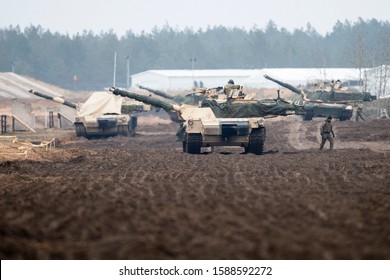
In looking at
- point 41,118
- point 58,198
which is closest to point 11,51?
point 41,118

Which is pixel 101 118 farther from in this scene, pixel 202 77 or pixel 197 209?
pixel 202 77

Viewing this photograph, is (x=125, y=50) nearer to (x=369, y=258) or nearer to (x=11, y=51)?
(x=11, y=51)

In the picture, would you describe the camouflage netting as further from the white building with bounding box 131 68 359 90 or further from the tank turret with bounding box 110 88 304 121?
the white building with bounding box 131 68 359 90

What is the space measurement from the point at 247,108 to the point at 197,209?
15.6 meters

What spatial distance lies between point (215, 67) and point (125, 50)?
1437 cm

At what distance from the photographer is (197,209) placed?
11703 millimetres

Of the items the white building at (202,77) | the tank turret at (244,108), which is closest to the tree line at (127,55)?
the white building at (202,77)

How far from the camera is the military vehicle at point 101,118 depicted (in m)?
36.2

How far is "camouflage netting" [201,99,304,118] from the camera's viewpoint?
27.0 meters

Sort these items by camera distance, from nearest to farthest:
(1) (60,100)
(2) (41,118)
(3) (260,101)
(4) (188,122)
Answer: (4) (188,122) < (3) (260,101) < (1) (60,100) < (2) (41,118)

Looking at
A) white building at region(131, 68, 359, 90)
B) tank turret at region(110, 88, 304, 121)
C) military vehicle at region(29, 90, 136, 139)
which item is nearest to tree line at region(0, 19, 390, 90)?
white building at region(131, 68, 359, 90)
